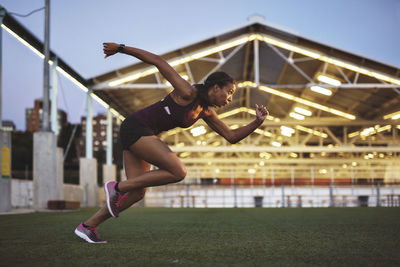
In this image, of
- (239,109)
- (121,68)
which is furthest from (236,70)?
(239,109)

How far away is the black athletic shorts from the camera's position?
11.7 feet

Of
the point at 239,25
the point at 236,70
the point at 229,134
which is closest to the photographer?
the point at 229,134

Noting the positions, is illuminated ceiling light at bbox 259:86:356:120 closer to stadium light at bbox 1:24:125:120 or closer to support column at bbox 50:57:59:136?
stadium light at bbox 1:24:125:120

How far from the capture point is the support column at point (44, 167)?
14648 millimetres

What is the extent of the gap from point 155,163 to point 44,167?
12.1 metres

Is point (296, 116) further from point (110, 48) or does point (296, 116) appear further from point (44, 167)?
point (110, 48)

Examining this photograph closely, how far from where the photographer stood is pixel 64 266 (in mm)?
2652

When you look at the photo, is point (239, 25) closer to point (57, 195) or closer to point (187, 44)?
point (187, 44)

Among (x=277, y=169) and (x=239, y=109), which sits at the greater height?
(x=239, y=109)

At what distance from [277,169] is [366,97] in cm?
1378

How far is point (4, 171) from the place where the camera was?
12.3 metres

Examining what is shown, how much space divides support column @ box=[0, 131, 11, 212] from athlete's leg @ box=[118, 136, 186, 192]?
9685mm

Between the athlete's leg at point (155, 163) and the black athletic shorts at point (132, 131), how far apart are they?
3 centimetres

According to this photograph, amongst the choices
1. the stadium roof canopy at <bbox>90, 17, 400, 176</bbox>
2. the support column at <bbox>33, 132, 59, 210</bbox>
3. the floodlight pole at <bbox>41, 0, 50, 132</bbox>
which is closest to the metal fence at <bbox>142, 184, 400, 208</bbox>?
the stadium roof canopy at <bbox>90, 17, 400, 176</bbox>
